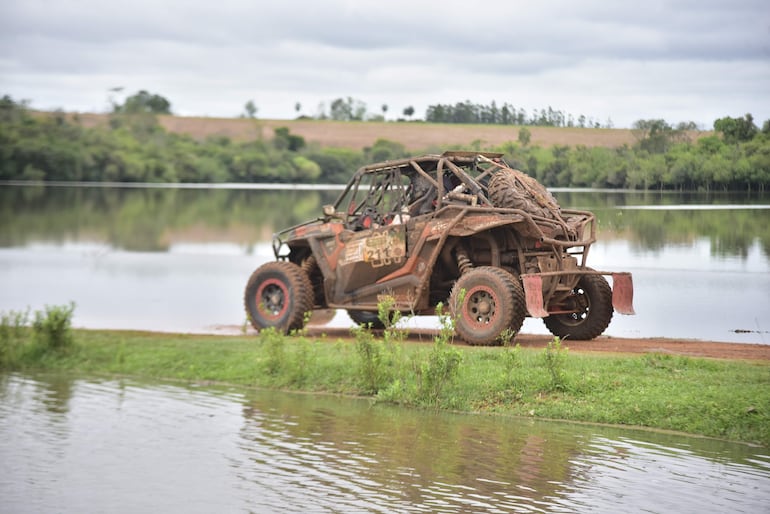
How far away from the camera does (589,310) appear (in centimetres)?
1812

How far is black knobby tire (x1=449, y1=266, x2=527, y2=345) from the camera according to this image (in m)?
16.7

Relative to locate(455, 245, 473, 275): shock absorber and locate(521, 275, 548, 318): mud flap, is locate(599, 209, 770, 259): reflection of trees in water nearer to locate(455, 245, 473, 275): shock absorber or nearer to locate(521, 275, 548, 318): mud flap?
locate(455, 245, 473, 275): shock absorber

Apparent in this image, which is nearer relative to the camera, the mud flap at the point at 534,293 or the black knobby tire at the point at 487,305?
the mud flap at the point at 534,293

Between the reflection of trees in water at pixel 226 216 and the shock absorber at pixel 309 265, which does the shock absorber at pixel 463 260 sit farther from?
the reflection of trees in water at pixel 226 216

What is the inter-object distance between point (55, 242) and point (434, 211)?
107 ft

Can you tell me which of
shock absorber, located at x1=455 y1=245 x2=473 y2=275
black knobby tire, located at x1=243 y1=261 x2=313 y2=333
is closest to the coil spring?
shock absorber, located at x1=455 y1=245 x2=473 y2=275

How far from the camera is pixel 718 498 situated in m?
11.1

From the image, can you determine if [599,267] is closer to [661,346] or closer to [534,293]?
[661,346]

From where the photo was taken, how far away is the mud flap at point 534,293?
1658 centimetres

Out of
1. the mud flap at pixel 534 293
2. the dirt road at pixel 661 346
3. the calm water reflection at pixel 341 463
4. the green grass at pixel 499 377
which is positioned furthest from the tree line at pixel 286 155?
the calm water reflection at pixel 341 463

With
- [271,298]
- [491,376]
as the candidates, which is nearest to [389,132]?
[271,298]

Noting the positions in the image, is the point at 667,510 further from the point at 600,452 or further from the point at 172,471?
the point at 172,471

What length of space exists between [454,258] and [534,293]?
6.49 ft

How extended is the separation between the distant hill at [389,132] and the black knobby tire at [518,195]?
Answer: 1151 cm
